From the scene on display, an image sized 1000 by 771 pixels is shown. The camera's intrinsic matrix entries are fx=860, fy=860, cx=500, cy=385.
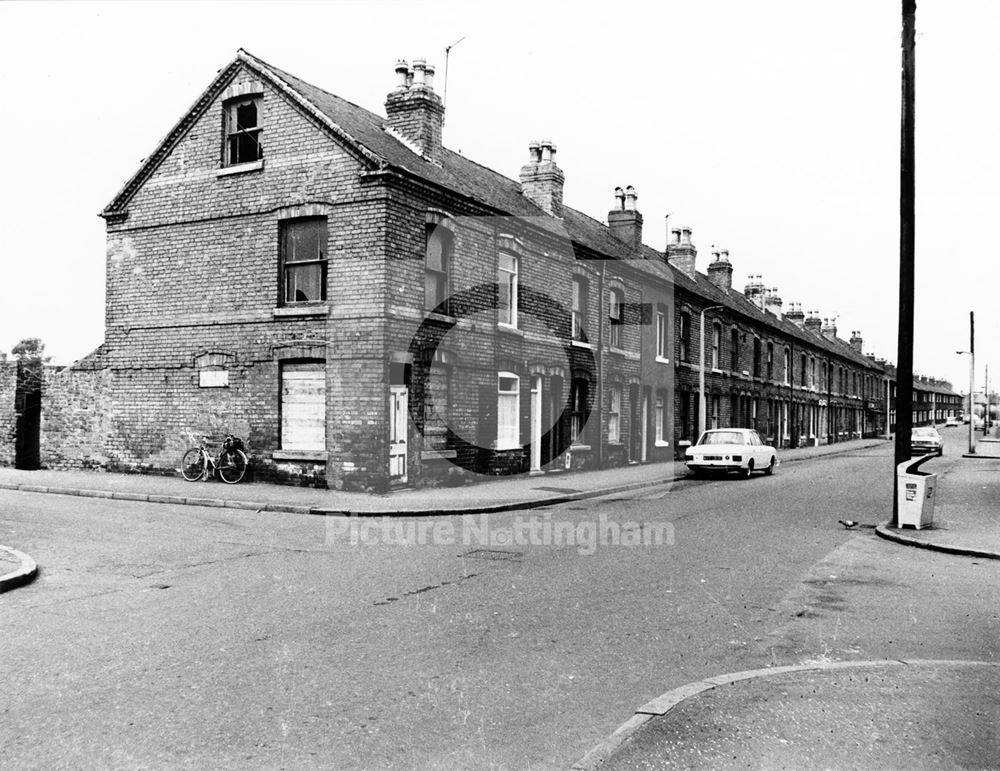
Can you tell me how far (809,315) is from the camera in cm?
6309

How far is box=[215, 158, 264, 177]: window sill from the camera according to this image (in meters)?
19.0

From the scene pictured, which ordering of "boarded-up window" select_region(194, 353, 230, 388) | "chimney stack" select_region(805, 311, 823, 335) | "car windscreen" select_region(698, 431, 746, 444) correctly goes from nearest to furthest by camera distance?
"boarded-up window" select_region(194, 353, 230, 388)
"car windscreen" select_region(698, 431, 746, 444)
"chimney stack" select_region(805, 311, 823, 335)

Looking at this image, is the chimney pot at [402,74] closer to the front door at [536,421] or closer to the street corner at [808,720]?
the front door at [536,421]

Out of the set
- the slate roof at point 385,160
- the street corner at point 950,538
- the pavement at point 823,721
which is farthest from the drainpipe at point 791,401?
the pavement at point 823,721

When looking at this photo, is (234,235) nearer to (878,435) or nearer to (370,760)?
(370,760)

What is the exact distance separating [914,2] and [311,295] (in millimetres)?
12412

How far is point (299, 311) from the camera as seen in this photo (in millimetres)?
18219

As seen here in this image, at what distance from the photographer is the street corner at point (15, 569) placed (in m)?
8.32

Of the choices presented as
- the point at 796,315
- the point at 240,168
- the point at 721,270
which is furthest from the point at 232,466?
the point at 796,315

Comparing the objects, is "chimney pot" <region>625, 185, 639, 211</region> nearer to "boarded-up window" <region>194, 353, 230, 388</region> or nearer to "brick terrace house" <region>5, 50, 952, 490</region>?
"brick terrace house" <region>5, 50, 952, 490</region>

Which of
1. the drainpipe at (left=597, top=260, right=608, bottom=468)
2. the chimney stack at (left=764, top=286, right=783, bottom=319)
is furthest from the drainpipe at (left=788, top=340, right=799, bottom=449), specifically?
the drainpipe at (left=597, top=260, right=608, bottom=468)

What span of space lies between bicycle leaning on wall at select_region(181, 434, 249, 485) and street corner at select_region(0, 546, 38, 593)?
28.6 ft

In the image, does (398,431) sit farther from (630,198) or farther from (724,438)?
(630,198)

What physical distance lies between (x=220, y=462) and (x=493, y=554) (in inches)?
400
